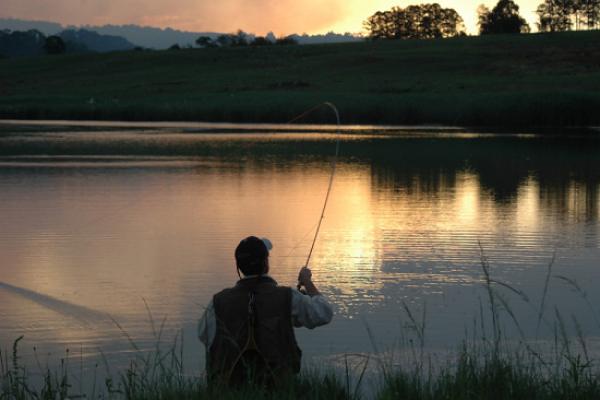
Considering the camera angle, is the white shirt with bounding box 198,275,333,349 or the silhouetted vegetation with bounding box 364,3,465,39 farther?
the silhouetted vegetation with bounding box 364,3,465,39

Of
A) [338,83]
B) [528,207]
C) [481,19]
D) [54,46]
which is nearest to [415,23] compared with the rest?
[481,19]

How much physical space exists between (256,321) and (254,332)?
0.18ft

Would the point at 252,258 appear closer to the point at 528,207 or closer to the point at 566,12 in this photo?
the point at 528,207

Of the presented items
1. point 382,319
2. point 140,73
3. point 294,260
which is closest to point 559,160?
point 294,260

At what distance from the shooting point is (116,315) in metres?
8.20

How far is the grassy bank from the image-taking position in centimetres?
4003

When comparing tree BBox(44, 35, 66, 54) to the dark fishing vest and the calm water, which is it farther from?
the dark fishing vest

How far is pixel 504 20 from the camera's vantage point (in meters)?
110

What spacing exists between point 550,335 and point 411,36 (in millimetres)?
117590

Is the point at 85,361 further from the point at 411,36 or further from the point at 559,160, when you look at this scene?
the point at 411,36

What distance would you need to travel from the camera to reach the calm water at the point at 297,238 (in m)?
8.00

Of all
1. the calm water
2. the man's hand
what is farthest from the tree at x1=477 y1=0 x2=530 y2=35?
the man's hand

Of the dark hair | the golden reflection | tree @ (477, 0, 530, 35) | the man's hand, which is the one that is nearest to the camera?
the dark hair

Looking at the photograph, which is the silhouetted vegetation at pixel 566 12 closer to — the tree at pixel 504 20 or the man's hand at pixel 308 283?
the tree at pixel 504 20
